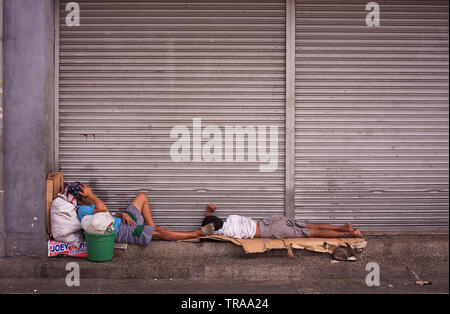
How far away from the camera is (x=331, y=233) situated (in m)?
5.66

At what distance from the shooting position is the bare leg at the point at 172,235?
5656mm

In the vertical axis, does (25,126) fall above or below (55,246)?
above

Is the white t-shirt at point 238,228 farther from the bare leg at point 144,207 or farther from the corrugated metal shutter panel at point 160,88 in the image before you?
the bare leg at point 144,207

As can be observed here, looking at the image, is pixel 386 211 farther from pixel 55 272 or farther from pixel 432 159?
pixel 55 272

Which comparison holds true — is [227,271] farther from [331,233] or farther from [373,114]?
[373,114]

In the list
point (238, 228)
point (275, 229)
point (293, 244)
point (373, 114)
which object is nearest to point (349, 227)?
point (293, 244)

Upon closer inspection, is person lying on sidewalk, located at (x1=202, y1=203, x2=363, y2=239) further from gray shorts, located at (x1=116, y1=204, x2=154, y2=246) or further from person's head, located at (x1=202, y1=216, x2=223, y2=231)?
gray shorts, located at (x1=116, y1=204, x2=154, y2=246)

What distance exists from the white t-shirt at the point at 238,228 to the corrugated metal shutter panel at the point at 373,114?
843mm

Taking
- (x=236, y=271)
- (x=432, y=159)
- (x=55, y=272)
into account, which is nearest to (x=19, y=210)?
(x=55, y=272)

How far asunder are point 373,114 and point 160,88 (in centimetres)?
312

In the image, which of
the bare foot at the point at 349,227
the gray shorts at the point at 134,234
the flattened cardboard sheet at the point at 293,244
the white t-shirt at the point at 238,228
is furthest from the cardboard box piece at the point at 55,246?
the bare foot at the point at 349,227

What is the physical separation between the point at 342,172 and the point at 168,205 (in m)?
2.59

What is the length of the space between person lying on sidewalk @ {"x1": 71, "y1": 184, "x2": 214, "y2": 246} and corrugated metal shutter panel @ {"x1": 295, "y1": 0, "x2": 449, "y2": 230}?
183 centimetres

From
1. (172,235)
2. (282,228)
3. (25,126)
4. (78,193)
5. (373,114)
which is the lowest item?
(172,235)
